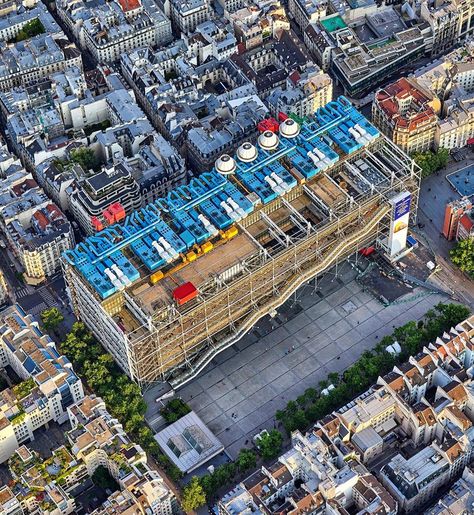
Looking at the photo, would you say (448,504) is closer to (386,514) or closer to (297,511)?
(386,514)

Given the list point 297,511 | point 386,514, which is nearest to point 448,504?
point 386,514

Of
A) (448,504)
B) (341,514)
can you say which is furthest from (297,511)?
(448,504)

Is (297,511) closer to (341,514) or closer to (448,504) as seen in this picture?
(341,514)
